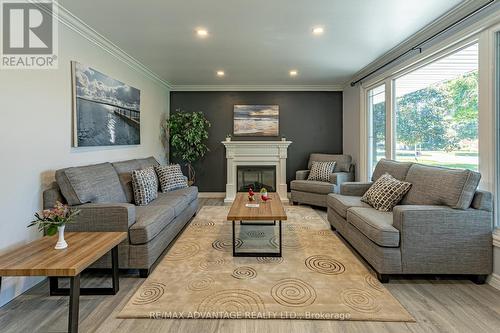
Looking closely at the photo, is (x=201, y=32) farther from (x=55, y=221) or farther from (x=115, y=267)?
(x=115, y=267)

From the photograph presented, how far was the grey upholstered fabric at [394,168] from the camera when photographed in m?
3.47

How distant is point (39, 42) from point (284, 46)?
2.73 m

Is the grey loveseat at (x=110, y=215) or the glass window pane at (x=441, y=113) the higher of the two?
the glass window pane at (x=441, y=113)

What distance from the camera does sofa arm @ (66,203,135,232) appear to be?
8.28ft

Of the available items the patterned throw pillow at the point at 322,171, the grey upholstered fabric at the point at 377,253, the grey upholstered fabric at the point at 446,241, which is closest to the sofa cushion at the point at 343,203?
the grey upholstered fabric at the point at 377,253

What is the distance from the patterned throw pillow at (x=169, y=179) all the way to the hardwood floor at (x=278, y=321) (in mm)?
2022

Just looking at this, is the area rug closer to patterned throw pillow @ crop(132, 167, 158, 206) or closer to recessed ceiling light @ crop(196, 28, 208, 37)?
patterned throw pillow @ crop(132, 167, 158, 206)

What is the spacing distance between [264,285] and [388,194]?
5.84 feet

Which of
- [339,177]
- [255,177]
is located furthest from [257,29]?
[255,177]

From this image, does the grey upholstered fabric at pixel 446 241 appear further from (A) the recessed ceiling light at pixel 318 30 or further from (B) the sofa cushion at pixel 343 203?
(A) the recessed ceiling light at pixel 318 30

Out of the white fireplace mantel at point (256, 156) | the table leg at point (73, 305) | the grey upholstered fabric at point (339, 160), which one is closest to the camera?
the table leg at point (73, 305)

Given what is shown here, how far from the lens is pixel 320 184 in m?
5.18

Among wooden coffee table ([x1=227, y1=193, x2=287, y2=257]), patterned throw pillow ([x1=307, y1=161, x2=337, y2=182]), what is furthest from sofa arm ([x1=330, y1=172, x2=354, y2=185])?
wooden coffee table ([x1=227, y1=193, x2=287, y2=257])

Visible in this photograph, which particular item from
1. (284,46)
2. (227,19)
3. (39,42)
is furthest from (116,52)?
(284,46)
